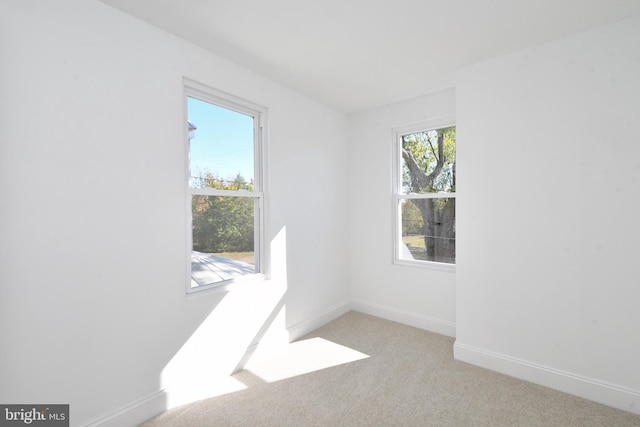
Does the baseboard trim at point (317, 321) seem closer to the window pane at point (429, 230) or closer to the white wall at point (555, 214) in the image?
the window pane at point (429, 230)

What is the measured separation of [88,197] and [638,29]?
3.65m

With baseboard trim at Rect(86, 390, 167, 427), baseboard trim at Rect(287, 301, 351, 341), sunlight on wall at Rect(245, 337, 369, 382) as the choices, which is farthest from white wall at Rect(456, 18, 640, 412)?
baseboard trim at Rect(86, 390, 167, 427)

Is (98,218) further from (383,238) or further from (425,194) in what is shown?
(425,194)

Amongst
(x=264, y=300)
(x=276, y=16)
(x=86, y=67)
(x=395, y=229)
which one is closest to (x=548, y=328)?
(x=395, y=229)

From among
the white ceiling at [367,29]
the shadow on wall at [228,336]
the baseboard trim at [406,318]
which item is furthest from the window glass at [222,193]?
the baseboard trim at [406,318]

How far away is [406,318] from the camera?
11.3 ft

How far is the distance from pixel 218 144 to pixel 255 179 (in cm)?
47

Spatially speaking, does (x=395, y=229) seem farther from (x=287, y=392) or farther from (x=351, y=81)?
(x=287, y=392)

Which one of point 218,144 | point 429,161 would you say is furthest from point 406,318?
point 218,144

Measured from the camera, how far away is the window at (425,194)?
126 inches

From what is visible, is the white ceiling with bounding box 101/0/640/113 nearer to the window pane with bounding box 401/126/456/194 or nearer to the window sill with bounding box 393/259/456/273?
the window pane with bounding box 401/126/456/194

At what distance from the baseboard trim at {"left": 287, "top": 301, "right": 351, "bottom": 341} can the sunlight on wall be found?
12 centimetres

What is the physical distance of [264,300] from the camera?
273cm

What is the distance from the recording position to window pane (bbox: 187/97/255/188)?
2.30 m
